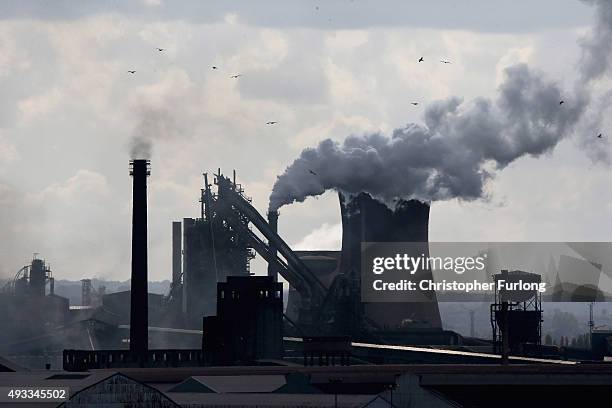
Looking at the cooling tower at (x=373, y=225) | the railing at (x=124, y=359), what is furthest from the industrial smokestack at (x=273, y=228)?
the railing at (x=124, y=359)

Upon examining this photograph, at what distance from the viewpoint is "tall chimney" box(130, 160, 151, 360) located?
102062mm

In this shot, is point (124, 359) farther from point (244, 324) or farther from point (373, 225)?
point (373, 225)

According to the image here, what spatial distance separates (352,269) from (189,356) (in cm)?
2260

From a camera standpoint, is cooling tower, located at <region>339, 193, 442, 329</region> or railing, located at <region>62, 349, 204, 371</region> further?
cooling tower, located at <region>339, 193, 442, 329</region>

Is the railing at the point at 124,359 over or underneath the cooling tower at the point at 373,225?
underneath

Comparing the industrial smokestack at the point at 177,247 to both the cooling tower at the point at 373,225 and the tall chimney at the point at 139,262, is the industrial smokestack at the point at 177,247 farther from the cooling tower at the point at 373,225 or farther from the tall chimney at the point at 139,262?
the tall chimney at the point at 139,262

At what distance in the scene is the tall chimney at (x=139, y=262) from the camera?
335 feet

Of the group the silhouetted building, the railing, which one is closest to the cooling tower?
the silhouetted building

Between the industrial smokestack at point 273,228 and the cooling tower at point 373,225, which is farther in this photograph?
the industrial smokestack at point 273,228

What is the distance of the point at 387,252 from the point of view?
13050 cm

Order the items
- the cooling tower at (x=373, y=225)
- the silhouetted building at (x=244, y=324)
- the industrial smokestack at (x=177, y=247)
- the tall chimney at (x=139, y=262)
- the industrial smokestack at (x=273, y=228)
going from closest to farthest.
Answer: the tall chimney at (x=139, y=262), the silhouetted building at (x=244, y=324), the cooling tower at (x=373, y=225), the industrial smokestack at (x=273, y=228), the industrial smokestack at (x=177, y=247)

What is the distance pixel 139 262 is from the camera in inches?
4031

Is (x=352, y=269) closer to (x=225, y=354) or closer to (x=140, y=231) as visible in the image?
(x=225, y=354)

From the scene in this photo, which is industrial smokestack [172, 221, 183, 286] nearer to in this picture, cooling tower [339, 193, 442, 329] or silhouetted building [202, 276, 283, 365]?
cooling tower [339, 193, 442, 329]
